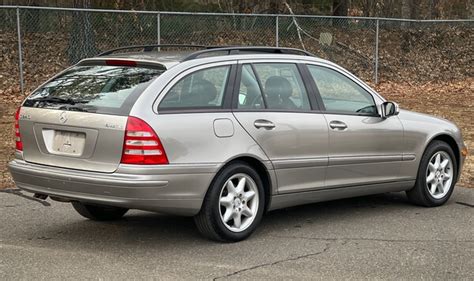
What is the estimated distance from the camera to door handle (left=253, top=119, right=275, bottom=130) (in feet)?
19.2

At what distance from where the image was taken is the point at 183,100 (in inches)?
219

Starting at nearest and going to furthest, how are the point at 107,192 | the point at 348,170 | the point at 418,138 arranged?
the point at 107,192 → the point at 348,170 → the point at 418,138

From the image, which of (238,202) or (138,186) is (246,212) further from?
(138,186)

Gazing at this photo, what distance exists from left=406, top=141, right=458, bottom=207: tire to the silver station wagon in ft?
1.15

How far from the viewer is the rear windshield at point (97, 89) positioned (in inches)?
213

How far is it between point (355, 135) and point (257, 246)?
1586 mm

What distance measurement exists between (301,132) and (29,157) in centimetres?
231

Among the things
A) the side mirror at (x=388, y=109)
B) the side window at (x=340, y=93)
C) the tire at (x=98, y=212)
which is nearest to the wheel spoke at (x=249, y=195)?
the side window at (x=340, y=93)

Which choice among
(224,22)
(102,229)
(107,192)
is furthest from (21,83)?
(107,192)

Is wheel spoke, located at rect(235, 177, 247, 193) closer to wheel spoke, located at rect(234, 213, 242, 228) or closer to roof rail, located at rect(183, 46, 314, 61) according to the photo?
wheel spoke, located at rect(234, 213, 242, 228)

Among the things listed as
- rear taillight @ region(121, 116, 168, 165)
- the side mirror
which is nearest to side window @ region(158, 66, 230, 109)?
rear taillight @ region(121, 116, 168, 165)

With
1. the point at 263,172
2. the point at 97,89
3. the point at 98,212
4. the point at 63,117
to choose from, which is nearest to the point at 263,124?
the point at 263,172

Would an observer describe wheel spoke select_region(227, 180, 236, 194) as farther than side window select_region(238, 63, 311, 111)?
No

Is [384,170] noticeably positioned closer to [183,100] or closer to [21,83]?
[183,100]
